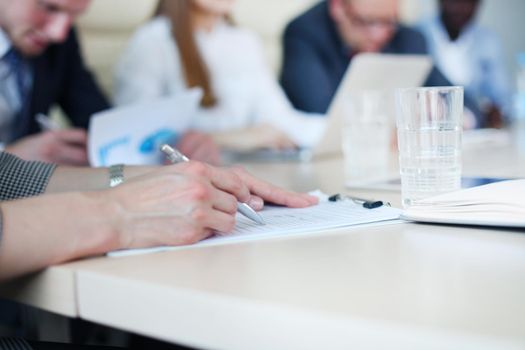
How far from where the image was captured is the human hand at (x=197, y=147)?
164cm

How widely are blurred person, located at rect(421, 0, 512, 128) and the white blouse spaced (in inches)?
52.2

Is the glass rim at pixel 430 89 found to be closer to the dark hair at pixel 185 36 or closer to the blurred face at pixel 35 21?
the blurred face at pixel 35 21

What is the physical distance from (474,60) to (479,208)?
3.63m

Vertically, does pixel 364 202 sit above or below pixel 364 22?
below

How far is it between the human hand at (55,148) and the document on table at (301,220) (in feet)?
2.47

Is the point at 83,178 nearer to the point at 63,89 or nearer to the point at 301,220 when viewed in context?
the point at 301,220

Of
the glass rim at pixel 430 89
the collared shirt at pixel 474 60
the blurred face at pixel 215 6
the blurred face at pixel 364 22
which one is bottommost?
the collared shirt at pixel 474 60

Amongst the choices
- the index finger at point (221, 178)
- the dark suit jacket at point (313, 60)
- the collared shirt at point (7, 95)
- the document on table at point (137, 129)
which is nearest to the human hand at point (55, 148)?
the document on table at point (137, 129)

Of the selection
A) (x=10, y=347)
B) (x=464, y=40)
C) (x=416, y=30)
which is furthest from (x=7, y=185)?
(x=464, y=40)

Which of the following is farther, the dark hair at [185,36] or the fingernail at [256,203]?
the dark hair at [185,36]

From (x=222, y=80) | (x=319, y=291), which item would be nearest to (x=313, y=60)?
(x=222, y=80)

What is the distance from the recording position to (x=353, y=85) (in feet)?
5.57

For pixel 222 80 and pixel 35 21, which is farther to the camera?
pixel 222 80

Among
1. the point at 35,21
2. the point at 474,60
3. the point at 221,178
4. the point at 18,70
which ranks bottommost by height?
the point at 474,60
